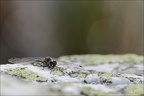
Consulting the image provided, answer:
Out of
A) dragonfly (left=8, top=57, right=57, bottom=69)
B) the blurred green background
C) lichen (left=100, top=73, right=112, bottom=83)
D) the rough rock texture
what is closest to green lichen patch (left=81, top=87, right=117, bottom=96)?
the rough rock texture

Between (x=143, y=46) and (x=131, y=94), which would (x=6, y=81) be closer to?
(x=131, y=94)

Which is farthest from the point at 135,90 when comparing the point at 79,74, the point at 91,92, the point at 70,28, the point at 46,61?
the point at 70,28

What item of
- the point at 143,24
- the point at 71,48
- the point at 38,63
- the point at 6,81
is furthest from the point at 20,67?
the point at 143,24

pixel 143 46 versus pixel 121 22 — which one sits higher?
pixel 121 22

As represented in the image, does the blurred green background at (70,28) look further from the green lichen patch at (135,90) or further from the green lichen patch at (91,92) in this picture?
the green lichen patch at (91,92)

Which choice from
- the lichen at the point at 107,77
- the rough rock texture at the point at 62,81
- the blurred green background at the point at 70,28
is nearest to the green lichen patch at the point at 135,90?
the rough rock texture at the point at 62,81
